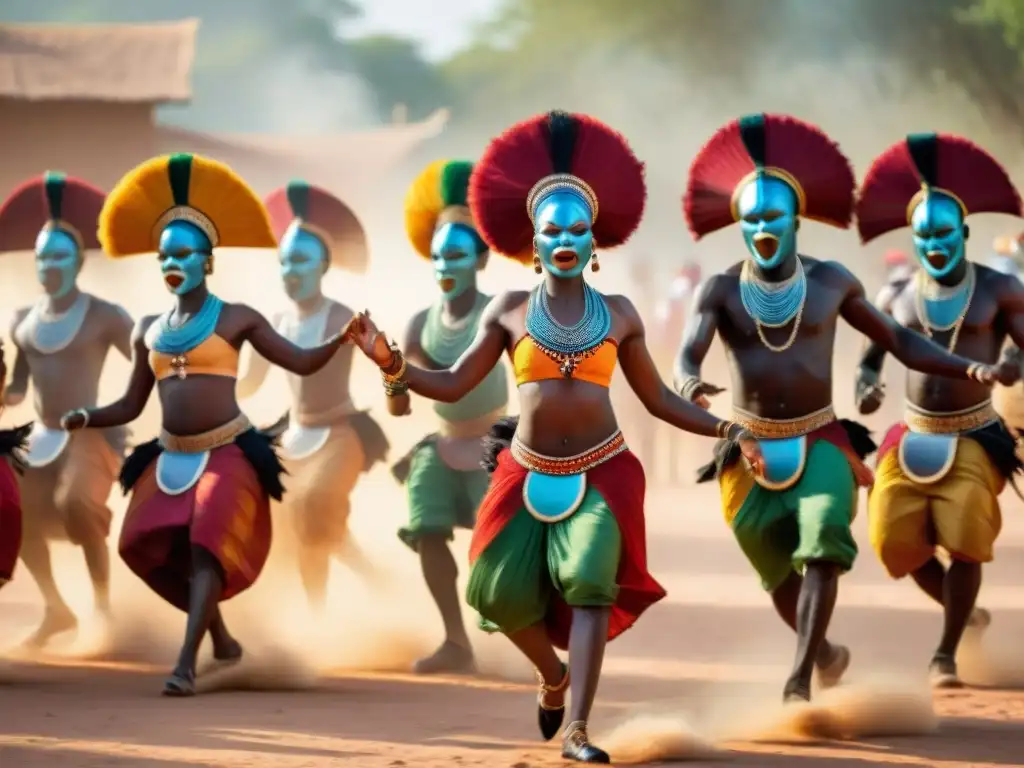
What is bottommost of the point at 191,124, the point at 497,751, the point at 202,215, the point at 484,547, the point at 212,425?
the point at 497,751

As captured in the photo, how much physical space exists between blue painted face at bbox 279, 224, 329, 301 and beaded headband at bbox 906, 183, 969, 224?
11.8 feet

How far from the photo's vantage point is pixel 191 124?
72938 millimetres

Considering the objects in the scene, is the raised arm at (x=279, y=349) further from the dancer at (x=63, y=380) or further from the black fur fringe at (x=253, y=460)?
the dancer at (x=63, y=380)

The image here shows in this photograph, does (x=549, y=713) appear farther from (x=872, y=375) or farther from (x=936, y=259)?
(x=936, y=259)

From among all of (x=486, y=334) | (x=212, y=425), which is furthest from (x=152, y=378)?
(x=486, y=334)

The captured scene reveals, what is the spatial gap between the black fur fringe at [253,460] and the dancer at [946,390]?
2705 mm

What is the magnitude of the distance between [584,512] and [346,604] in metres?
5.23

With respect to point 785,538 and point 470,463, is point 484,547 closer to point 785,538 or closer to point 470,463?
point 785,538

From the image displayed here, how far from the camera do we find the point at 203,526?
10164mm

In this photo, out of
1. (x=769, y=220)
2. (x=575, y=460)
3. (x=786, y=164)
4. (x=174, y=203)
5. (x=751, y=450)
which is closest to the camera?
(x=751, y=450)

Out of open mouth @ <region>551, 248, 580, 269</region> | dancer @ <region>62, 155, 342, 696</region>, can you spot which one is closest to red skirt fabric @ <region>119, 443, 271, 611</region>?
dancer @ <region>62, 155, 342, 696</region>

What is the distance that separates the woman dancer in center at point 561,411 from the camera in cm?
829

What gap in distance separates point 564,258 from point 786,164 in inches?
65.3

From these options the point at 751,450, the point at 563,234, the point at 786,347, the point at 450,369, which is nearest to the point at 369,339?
the point at 450,369
